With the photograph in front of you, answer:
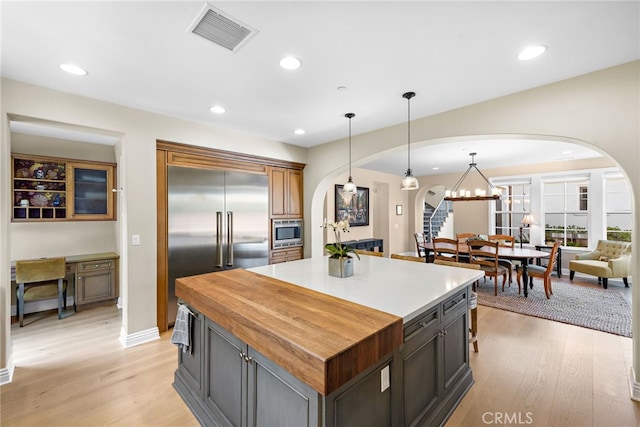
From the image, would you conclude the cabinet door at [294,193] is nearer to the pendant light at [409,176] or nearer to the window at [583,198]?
the pendant light at [409,176]

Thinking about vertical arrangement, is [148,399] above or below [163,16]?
below

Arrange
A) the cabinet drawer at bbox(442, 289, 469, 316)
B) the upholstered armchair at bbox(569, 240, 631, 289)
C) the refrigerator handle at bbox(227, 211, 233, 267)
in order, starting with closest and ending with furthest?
the cabinet drawer at bbox(442, 289, 469, 316), the refrigerator handle at bbox(227, 211, 233, 267), the upholstered armchair at bbox(569, 240, 631, 289)

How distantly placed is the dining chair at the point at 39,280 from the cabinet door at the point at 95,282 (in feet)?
0.67

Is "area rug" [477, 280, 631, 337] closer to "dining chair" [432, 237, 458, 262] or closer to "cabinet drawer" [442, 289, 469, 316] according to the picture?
"dining chair" [432, 237, 458, 262]

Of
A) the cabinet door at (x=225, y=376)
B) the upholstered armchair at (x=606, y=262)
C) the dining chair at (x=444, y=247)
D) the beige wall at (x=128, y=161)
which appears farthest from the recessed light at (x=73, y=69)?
the upholstered armchair at (x=606, y=262)

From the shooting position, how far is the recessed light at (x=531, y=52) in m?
1.93

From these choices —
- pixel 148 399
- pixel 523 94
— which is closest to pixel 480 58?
pixel 523 94

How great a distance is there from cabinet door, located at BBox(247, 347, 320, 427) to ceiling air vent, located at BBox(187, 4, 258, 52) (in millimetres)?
1943

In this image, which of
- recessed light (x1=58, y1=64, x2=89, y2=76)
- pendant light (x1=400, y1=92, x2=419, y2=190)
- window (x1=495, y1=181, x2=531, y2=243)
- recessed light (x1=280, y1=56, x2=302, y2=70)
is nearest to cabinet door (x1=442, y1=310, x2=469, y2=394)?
pendant light (x1=400, y1=92, x2=419, y2=190)

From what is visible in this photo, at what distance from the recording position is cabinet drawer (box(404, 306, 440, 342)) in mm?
1542

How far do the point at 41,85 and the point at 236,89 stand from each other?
1.76m

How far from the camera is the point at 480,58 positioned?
2.07 m

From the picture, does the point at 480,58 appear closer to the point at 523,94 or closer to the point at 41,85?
the point at 523,94

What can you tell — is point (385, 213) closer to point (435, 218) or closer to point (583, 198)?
point (435, 218)
